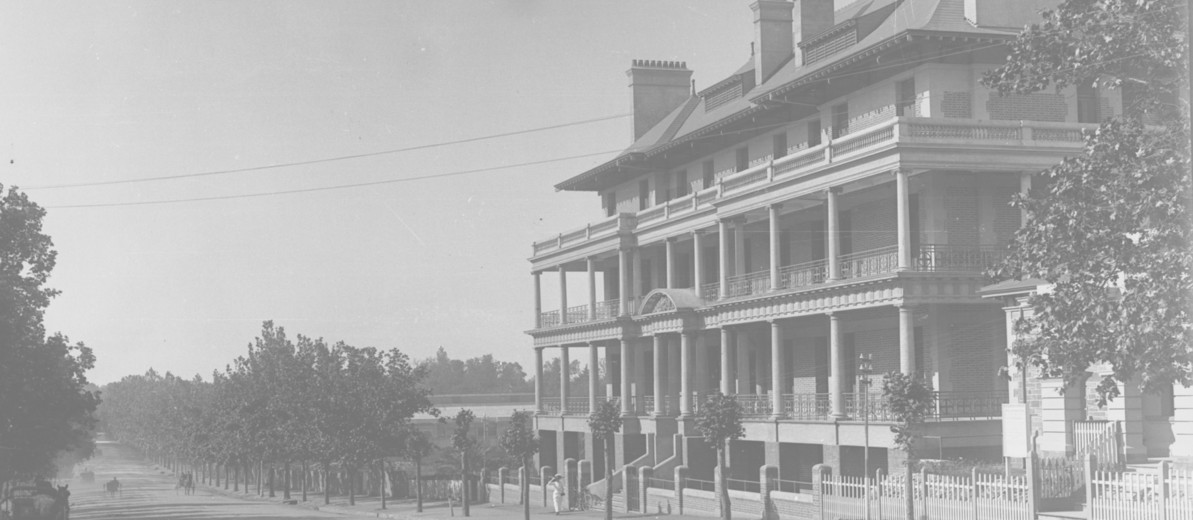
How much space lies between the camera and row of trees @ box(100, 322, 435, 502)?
57.6 m

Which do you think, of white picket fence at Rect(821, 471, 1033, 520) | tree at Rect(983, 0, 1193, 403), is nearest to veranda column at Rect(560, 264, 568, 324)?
white picket fence at Rect(821, 471, 1033, 520)

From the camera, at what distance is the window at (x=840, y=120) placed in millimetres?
Answer: 41531

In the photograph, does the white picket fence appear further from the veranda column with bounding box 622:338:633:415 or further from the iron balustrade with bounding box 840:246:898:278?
the veranda column with bounding box 622:338:633:415

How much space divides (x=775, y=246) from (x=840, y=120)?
4.25m

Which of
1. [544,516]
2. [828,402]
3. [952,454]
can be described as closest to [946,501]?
[952,454]

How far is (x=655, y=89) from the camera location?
203 feet

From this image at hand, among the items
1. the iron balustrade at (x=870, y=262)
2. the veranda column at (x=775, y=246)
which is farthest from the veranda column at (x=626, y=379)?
the iron balustrade at (x=870, y=262)

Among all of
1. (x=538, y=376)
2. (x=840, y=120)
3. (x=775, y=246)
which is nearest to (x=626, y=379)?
(x=538, y=376)

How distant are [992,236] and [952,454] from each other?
6014mm

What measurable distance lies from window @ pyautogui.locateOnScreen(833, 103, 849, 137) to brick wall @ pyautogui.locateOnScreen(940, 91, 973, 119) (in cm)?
468

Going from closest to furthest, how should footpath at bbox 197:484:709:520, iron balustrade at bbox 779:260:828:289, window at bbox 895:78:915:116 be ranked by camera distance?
window at bbox 895:78:915:116
iron balustrade at bbox 779:260:828:289
footpath at bbox 197:484:709:520

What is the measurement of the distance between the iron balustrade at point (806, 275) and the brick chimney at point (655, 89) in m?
17.5

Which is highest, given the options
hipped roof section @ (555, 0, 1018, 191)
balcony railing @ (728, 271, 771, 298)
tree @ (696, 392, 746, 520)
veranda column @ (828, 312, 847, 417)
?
hipped roof section @ (555, 0, 1018, 191)

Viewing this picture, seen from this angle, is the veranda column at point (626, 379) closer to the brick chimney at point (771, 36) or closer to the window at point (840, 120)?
the brick chimney at point (771, 36)
